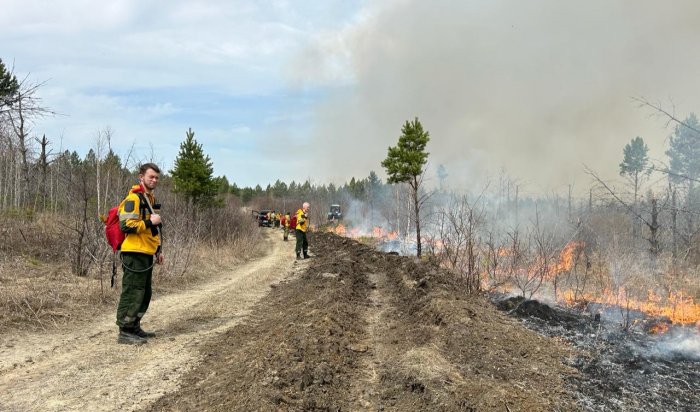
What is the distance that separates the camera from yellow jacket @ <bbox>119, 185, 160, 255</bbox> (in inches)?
217

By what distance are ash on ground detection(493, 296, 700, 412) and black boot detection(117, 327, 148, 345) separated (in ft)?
16.4

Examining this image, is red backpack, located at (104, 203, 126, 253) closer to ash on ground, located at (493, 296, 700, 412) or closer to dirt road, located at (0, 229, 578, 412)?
dirt road, located at (0, 229, 578, 412)

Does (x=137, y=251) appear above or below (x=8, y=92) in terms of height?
below

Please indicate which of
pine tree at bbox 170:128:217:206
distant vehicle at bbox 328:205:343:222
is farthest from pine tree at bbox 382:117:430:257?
distant vehicle at bbox 328:205:343:222

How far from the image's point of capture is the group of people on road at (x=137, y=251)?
5.55 m

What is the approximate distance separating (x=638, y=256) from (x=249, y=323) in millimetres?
13599

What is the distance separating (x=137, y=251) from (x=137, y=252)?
0.02 meters

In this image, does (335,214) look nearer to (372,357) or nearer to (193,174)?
(193,174)

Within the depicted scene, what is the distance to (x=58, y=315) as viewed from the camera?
6637 millimetres

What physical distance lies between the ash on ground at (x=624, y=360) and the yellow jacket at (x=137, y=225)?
207 inches

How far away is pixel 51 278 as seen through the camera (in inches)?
380

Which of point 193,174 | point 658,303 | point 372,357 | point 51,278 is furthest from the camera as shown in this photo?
point 193,174

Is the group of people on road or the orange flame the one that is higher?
the group of people on road

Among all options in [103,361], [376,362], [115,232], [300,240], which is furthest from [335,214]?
[103,361]
